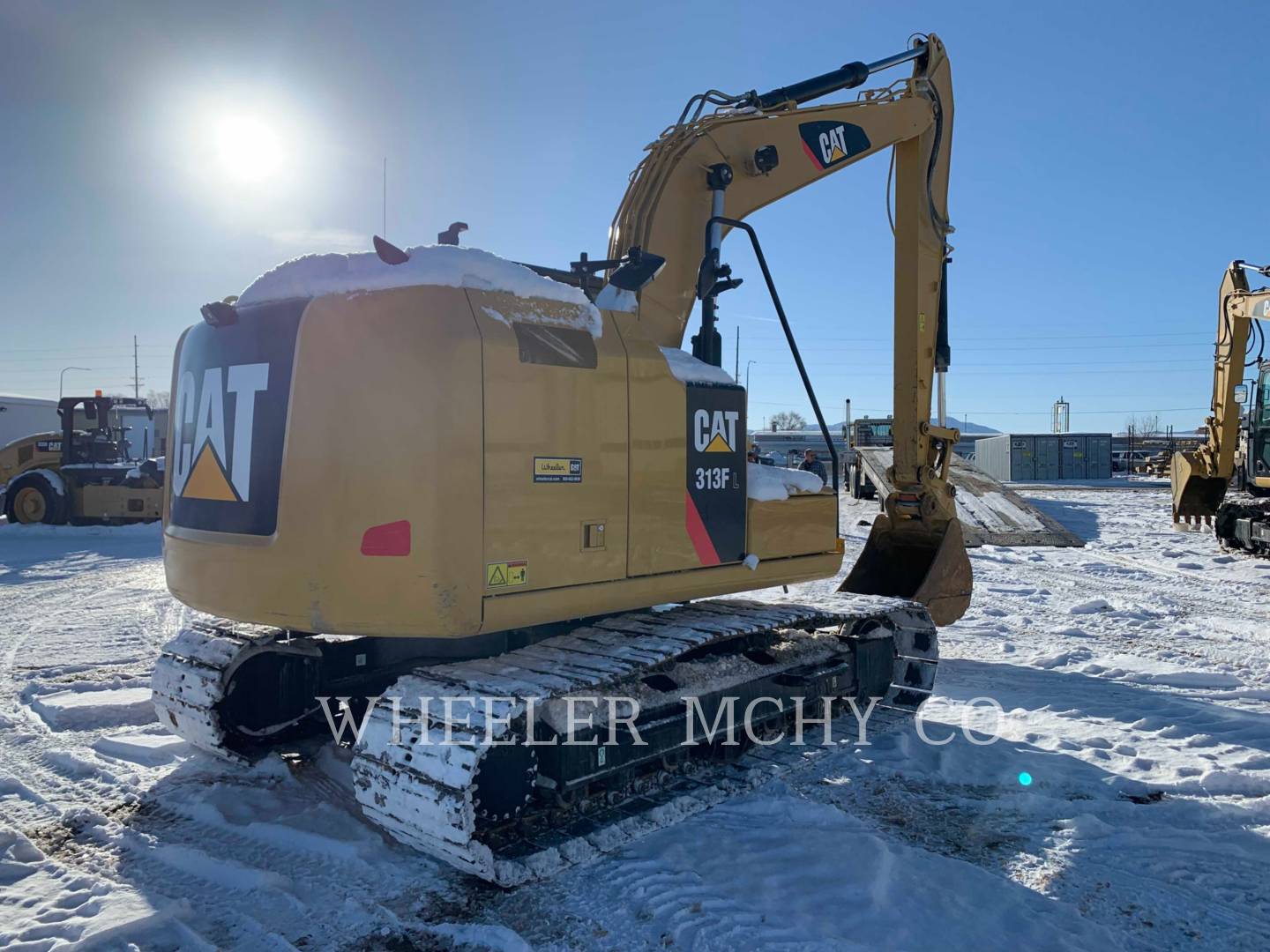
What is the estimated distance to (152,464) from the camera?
1941 centimetres

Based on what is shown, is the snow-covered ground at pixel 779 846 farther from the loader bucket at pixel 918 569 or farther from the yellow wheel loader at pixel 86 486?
the yellow wheel loader at pixel 86 486

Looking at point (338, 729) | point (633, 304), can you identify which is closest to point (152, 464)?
point (338, 729)

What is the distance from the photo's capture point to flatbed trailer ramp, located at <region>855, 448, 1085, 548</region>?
14961 mm

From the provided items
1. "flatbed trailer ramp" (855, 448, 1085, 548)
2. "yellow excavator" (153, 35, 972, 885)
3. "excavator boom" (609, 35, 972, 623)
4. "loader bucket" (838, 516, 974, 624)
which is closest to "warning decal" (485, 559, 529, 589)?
"yellow excavator" (153, 35, 972, 885)

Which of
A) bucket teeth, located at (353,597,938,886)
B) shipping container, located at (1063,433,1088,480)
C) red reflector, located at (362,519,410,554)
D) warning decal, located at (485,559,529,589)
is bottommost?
bucket teeth, located at (353,597,938,886)

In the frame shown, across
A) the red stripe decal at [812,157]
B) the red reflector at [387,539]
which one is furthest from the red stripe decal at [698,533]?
the red stripe decal at [812,157]

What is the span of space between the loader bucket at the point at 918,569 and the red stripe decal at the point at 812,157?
2.87 metres

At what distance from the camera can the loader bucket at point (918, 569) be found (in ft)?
23.1

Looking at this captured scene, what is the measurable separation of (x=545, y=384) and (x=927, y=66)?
5035mm

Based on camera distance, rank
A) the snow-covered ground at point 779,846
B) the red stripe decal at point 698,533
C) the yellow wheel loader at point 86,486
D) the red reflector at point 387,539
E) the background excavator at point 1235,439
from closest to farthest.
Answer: the snow-covered ground at point 779,846, the red reflector at point 387,539, the red stripe decal at point 698,533, the background excavator at point 1235,439, the yellow wheel loader at point 86,486

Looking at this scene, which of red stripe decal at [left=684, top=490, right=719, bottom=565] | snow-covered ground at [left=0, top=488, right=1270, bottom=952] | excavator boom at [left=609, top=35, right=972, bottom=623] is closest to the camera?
snow-covered ground at [left=0, top=488, right=1270, bottom=952]

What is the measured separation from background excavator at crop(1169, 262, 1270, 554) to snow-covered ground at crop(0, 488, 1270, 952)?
8.63 meters

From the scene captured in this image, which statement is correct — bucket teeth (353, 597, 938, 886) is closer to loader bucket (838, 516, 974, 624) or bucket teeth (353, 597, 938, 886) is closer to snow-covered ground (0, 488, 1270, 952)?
snow-covered ground (0, 488, 1270, 952)

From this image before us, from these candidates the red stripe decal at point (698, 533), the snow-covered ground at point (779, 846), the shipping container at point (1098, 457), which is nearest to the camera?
the snow-covered ground at point (779, 846)
